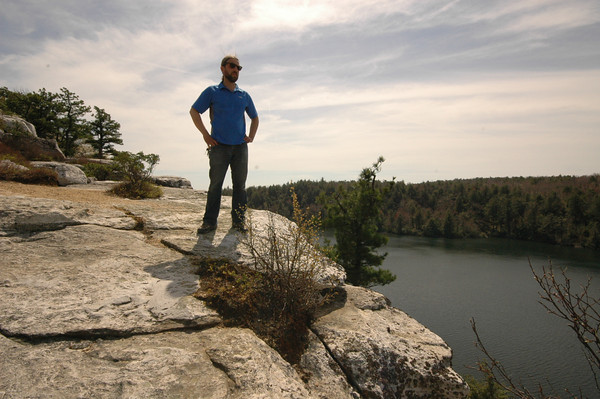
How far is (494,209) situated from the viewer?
86.8 metres

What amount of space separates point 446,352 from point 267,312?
174 centimetres

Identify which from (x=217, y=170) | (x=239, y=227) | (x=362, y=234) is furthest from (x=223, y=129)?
(x=362, y=234)

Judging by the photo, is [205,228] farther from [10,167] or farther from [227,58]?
[10,167]

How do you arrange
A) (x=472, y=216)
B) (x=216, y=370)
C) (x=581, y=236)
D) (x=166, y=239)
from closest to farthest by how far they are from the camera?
(x=216, y=370)
(x=166, y=239)
(x=581, y=236)
(x=472, y=216)

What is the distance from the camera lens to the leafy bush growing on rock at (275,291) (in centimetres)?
293

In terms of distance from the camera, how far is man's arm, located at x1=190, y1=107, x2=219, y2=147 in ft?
14.3

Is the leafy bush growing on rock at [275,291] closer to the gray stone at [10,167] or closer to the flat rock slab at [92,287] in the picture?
the flat rock slab at [92,287]

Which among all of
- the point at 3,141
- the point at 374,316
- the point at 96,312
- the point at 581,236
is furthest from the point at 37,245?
the point at 581,236

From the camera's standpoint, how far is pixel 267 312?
3.13 m

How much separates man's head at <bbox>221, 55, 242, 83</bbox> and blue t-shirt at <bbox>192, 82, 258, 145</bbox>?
14cm

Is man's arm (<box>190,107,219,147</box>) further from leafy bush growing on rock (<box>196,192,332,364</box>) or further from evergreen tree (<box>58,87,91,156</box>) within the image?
evergreen tree (<box>58,87,91,156</box>)

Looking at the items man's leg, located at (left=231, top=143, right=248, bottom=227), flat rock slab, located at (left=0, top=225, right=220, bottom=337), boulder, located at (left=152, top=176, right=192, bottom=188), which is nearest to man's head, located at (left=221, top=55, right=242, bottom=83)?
man's leg, located at (left=231, top=143, right=248, bottom=227)

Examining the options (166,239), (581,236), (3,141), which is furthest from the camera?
(581,236)

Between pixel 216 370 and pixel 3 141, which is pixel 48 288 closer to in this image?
pixel 216 370
